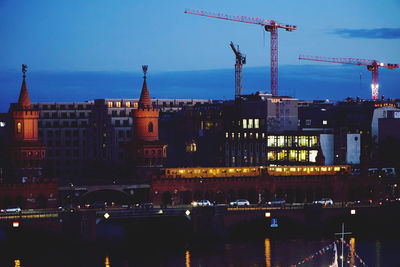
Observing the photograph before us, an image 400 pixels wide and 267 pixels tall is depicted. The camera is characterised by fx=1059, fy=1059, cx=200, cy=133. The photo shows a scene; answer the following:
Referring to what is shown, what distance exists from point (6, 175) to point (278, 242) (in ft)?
157

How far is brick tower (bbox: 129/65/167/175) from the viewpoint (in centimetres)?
17100

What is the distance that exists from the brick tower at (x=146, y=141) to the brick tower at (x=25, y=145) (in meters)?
15.6

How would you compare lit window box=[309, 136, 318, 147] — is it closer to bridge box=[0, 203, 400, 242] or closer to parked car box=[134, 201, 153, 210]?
bridge box=[0, 203, 400, 242]

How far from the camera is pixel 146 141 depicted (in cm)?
17150

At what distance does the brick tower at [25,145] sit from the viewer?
537 ft

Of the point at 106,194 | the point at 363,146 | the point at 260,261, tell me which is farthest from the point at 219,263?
the point at 363,146

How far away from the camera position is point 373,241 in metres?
146

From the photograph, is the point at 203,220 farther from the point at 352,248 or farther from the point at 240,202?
the point at 352,248

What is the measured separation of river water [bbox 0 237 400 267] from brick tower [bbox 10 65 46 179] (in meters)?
21.5

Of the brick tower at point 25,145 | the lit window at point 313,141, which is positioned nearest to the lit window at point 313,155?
the lit window at point 313,141

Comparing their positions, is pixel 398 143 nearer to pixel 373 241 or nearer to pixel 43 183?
pixel 373 241

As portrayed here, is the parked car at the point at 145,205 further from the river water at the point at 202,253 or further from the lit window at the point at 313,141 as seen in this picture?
the lit window at the point at 313,141

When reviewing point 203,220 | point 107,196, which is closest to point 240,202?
point 203,220

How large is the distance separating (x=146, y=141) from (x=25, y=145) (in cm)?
1984
